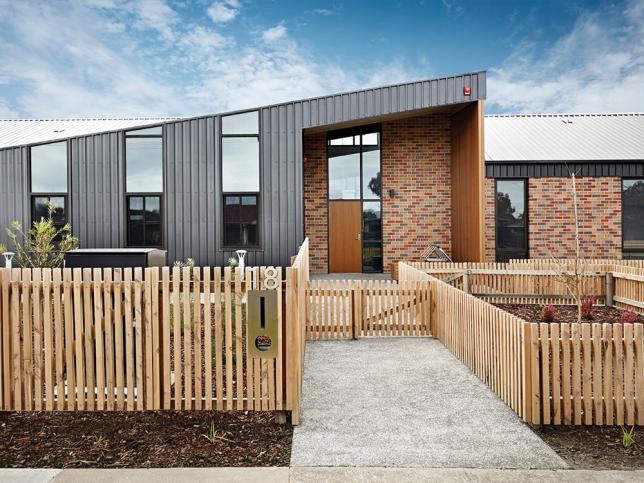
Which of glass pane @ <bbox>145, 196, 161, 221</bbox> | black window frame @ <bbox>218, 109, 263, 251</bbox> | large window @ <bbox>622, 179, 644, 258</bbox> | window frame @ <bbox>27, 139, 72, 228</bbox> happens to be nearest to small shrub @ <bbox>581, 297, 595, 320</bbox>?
large window @ <bbox>622, 179, 644, 258</bbox>

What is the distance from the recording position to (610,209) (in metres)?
15.2

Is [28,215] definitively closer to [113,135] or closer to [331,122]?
[113,135]

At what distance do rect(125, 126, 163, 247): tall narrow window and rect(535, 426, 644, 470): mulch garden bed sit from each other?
1108 centimetres

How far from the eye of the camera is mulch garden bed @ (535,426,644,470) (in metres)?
3.66

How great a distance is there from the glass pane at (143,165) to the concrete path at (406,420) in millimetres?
8245

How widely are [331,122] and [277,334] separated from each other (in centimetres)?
978

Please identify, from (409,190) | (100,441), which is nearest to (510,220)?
(409,190)

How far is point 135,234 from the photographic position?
12641mm

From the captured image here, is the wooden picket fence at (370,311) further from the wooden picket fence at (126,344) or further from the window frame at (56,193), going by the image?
the window frame at (56,193)

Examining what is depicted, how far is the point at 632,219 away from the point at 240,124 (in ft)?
45.7

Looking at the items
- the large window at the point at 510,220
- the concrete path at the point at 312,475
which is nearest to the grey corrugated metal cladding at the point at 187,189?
the large window at the point at 510,220

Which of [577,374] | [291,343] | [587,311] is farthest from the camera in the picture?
[587,311]

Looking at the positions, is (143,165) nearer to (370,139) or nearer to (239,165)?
(239,165)

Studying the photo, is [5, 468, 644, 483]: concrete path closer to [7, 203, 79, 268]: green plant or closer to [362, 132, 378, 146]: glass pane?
[7, 203, 79, 268]: green plant
